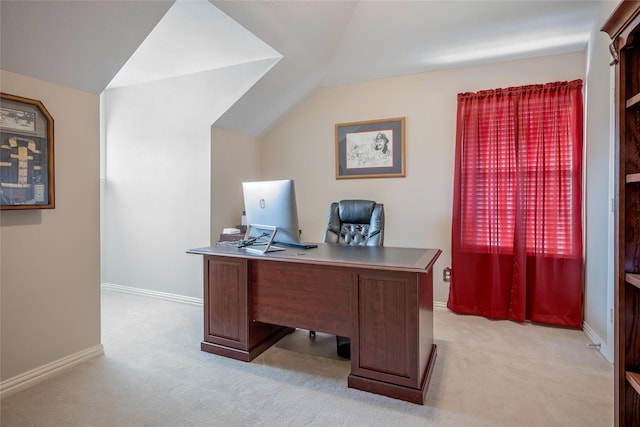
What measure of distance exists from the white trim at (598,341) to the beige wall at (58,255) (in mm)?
3625

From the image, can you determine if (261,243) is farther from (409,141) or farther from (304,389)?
(409,141)

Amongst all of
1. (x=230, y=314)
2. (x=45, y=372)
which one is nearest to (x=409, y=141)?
(x=230, y=314)

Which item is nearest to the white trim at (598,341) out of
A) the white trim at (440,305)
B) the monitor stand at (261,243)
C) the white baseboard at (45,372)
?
the white trim at (440,305)

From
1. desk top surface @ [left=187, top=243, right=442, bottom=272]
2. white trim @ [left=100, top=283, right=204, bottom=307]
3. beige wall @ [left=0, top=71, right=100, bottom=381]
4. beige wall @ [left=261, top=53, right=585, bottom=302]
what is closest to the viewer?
desk top surface @ [left=187, top=243, right=442, bottom=272]

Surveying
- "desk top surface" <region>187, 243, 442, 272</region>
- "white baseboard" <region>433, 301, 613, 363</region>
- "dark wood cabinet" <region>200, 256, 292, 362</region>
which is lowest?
"white baseboard" <region>433, 301, 613, 363</region>

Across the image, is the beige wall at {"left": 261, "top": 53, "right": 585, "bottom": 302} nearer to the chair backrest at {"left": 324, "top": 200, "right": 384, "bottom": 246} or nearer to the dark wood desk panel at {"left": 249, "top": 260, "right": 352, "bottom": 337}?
the chair backrest at {"left": 324, "top": 200, "right": 384, "bottom": 246}

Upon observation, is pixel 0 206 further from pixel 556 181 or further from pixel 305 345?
pixel 556 181

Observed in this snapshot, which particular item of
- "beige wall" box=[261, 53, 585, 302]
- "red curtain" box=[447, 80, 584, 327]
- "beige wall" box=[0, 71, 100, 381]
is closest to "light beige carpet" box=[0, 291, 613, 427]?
"beige wall" box=[0, 71, 100, 381]

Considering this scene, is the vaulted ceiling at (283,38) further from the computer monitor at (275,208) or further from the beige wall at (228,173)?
the computer monitor at (275,208)

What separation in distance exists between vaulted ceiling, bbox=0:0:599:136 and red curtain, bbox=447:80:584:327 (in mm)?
536

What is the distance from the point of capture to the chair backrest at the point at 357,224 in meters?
2.71

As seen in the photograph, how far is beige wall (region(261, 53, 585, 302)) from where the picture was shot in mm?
3248

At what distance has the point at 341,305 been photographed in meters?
2.02

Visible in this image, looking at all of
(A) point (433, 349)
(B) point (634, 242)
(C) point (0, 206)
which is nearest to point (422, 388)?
(A) point (433, 349)
